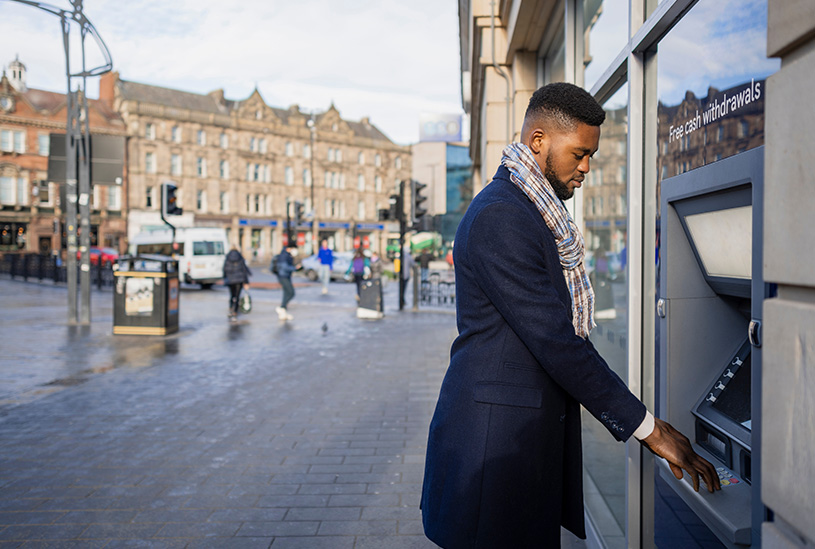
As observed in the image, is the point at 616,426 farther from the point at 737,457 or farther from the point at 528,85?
the point at 528,85

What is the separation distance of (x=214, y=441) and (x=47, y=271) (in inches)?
1095

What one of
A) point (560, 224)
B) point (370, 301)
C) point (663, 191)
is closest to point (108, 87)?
point (370, 301)

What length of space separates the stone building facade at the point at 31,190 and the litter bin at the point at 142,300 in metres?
39.0

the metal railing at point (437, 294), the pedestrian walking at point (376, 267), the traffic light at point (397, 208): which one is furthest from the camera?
the metal railing at point (437, 294)

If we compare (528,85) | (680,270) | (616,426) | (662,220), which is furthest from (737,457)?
(528,85)

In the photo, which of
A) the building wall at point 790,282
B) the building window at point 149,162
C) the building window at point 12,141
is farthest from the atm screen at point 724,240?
the building window at point 12,141

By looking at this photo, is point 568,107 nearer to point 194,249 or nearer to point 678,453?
point 678,453

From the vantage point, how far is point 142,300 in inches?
453

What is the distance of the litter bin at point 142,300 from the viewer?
450 inches

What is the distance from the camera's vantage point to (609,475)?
391cm

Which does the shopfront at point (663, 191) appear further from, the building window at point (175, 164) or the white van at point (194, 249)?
the building window at point (175, 164)

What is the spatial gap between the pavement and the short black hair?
2300 millimetres

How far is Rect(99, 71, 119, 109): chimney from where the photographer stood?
53.0m

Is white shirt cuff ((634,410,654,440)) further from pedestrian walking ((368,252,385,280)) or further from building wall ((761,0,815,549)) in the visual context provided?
pedestrian walking ((368,252,385,280))
